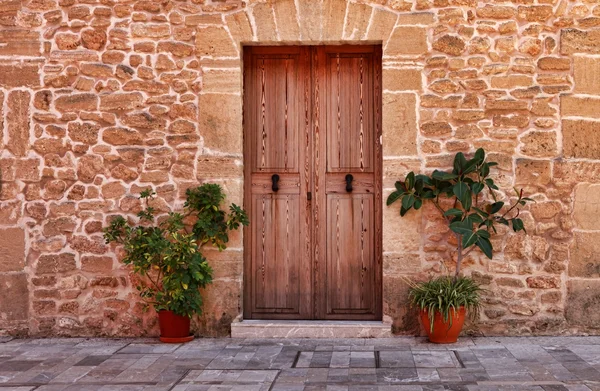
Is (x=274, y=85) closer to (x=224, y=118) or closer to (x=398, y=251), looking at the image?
(x=224, y=118)

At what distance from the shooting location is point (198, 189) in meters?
5.74

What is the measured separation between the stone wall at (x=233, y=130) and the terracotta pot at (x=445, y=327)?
13.0 inches

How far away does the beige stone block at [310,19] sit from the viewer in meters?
5.81

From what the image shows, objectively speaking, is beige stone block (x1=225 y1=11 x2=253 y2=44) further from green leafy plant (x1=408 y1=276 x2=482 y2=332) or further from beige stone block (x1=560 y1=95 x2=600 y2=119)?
beige stone block (x1=560 y1=95 x2=600 y2=119)

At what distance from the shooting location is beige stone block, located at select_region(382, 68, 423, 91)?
576 cm

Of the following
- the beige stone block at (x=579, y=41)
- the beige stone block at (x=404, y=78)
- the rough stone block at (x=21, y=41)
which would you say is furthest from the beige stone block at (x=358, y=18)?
the rough stone block at (x=21, y=41)

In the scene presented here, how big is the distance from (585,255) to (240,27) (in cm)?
336

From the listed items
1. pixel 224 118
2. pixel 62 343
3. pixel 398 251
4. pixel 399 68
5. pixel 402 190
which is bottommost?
pixel 62 343

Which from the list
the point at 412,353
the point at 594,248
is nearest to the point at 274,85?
the point at 412,353

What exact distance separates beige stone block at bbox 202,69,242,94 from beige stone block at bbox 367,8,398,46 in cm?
115

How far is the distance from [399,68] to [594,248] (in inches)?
83.8

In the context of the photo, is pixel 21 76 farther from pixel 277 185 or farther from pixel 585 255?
pixel 585 255

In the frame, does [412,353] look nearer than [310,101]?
Yes

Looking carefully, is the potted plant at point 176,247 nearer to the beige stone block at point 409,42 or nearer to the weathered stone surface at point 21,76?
the weathered stone surface at point 21,76
